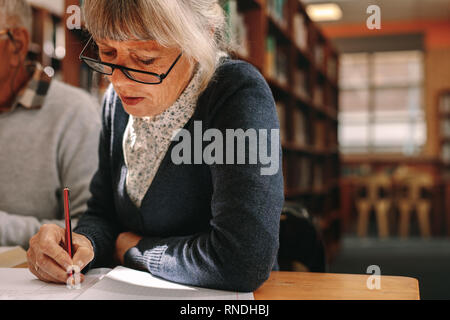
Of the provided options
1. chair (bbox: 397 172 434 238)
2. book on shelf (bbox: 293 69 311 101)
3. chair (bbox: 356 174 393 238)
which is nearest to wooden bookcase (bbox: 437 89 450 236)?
chair (bbox: 397 172 434 238)

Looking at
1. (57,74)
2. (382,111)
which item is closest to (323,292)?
(57,74)

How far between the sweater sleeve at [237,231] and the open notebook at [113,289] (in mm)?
22

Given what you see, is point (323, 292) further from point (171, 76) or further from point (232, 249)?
point (171, 76)

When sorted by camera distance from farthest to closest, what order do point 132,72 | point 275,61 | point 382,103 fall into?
point 382,103 < point 275,61 < point 132,72

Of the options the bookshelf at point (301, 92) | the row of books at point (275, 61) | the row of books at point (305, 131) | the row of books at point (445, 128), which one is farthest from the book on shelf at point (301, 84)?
the row of books at point (445, 128)

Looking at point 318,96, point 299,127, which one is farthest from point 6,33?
point 318,96

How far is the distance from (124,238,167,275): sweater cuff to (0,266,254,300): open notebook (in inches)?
0.7

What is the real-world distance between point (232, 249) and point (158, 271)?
0.47 feet

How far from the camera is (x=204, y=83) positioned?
866 mm

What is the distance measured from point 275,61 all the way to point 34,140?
182 cm

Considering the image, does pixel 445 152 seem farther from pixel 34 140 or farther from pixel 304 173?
pixel 34 140

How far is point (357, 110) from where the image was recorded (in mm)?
8180

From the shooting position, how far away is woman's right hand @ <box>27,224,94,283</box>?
2.37ft

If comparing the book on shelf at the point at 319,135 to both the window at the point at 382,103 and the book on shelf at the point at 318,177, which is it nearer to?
the book on shelf at the point at 318,177
